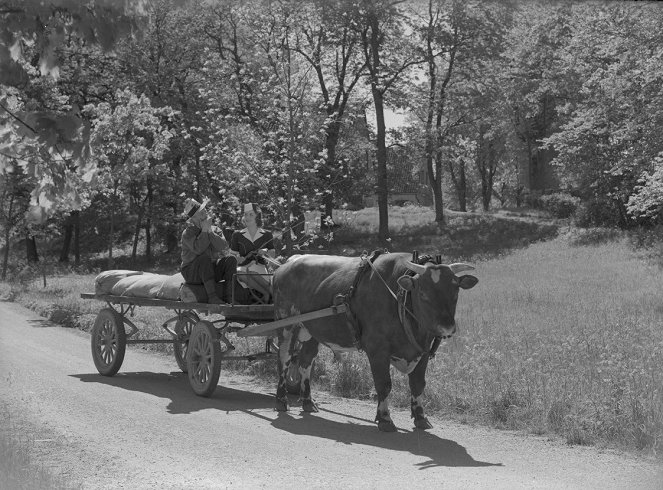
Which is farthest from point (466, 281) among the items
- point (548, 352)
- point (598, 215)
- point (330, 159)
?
point (598, 215)

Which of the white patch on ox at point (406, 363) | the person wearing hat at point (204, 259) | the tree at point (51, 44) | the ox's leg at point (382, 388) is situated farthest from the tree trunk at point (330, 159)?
the tree at point (51, 44)

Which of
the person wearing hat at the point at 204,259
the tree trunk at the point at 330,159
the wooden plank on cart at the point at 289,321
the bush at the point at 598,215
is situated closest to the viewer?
the wooden plank on cart at the point at 289,321

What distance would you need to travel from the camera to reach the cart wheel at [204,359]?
1086 cm

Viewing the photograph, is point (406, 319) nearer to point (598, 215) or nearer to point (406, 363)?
point (406, 363)

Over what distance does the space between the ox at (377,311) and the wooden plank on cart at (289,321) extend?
0.10 meters

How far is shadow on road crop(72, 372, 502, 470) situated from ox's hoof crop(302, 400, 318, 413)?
0.37 feet

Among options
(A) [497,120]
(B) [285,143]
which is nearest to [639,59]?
(B) [285,143]

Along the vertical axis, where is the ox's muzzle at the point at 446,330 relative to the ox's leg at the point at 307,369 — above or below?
above

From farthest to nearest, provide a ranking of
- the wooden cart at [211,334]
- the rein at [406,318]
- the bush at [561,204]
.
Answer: the bush at [561,204] → the wooden cart at [211,334] → the rein at [406,318]

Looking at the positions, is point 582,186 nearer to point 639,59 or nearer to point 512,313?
point 639,59

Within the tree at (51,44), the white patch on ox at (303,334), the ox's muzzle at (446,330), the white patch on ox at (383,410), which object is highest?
the tree at (51,44)

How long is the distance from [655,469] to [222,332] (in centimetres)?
572

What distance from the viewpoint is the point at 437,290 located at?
857 cm

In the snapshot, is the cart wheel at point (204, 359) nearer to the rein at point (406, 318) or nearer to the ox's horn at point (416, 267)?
the rein at point (406, 318)
